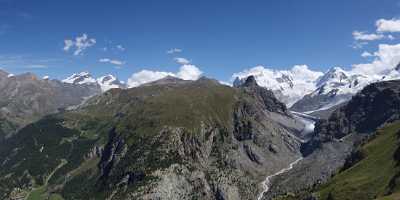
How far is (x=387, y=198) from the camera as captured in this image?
194125 millimetres
